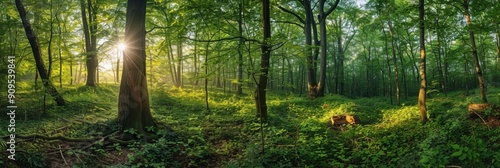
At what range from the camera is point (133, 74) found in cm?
727

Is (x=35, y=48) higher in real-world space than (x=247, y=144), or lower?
higher

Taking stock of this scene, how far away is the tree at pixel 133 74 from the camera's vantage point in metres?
7.16

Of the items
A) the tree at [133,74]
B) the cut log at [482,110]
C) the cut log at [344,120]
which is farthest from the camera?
the cut log at [344,120]

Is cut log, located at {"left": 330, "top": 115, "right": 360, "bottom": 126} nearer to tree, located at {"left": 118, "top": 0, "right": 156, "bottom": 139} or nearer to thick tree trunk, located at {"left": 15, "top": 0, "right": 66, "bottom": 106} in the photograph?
tree, located at {"left": 118, "top": 0, "right": 156, "bottom": 139}

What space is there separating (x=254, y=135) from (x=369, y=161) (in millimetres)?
3267

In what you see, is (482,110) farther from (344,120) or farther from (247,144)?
(247,144)

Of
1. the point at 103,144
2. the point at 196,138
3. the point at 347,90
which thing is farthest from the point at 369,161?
the point at 347,90

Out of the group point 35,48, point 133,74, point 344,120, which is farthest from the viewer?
point 35,48

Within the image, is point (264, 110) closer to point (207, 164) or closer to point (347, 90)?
point (207, 164)

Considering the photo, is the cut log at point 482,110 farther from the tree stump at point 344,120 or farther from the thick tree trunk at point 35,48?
the thick tree trunk at point 35,48

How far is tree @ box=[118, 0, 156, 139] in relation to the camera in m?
7.16

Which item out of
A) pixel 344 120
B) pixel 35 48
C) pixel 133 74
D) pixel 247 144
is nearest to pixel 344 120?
pixel 344 120

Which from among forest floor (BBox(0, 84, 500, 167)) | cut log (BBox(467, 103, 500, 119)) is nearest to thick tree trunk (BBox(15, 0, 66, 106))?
forest floor (BBox(0, 84, 500, 167))

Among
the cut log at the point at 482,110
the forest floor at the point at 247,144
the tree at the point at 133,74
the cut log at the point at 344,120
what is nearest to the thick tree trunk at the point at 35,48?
the forest floor at the point at 247,144
